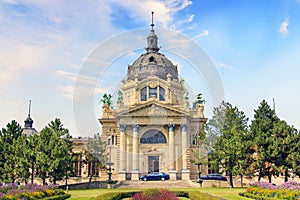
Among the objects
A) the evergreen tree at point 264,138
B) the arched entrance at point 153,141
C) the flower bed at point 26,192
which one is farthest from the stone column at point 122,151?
the flower bed at point 26,192

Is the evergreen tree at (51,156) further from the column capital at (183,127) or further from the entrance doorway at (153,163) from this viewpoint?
the column capital at (183,127)

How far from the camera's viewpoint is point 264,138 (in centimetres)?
4894

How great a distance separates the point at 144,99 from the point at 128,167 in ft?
51.8

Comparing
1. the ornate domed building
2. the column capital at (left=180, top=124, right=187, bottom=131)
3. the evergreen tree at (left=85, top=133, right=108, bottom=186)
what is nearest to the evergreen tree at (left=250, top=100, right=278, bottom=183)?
the ornate domed building

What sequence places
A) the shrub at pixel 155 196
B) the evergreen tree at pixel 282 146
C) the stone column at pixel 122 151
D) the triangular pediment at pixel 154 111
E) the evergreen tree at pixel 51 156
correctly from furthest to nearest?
1. the triangular pediment at pixel 154 111
2. the stone column at pixel 122 151
3. the evergreen tree at pixel 51 156
4. the evergreen tree at pixel 282 146
5. the shrub at pixel 155 196

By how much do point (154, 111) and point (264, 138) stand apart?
22640 mm

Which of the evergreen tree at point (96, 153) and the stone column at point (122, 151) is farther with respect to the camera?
the stone column at point (122, 151)

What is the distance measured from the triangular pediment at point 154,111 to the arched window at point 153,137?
380cm

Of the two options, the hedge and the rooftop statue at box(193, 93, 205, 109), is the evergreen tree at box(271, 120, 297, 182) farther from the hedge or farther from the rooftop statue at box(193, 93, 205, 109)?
the rooftop statue at box(193, 93, 205, 109)

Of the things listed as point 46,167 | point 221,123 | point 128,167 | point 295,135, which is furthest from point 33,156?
point 295,135

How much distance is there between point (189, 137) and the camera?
68.6 meters

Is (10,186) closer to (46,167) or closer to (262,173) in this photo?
(46,167)

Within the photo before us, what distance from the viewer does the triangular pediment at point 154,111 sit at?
65.8 metres

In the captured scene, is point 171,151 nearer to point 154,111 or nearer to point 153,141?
point 153,141
